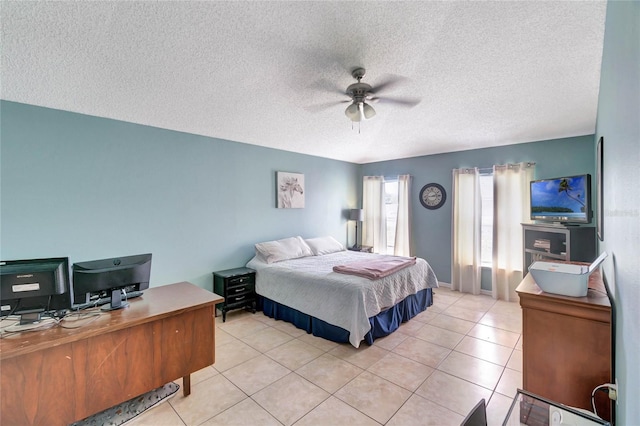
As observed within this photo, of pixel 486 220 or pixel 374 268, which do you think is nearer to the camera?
pixel 374 268

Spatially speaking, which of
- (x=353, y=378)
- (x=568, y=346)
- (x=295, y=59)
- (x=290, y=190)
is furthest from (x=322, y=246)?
(x=568, y=346)

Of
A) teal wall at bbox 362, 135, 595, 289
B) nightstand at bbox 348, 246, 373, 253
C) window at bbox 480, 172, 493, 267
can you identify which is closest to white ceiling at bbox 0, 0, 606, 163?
teal wall at bbox 362, 135, 595, 289

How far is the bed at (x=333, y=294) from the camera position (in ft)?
9.55

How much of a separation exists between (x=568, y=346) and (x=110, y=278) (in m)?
3.02

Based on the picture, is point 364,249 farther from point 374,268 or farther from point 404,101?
point 404,101

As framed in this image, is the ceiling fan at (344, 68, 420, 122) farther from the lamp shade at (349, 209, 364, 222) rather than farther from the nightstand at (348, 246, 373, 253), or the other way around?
the nightstand at (348, 246, 373, 253)

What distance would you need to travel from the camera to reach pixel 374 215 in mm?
5992

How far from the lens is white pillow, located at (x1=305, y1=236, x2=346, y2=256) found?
15.9ft

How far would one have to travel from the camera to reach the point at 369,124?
3994 millimetres

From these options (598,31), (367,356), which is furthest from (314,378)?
(598,31)

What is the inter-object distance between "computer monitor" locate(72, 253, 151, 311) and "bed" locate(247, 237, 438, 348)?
175cm

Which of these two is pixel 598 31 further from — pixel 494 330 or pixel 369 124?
pixel 494 330

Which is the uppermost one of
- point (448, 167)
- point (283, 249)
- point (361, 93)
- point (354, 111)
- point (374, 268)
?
point (361, 93)

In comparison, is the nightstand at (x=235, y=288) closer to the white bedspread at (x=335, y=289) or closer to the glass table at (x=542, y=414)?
the white bedspread at (x=335, y=289)
